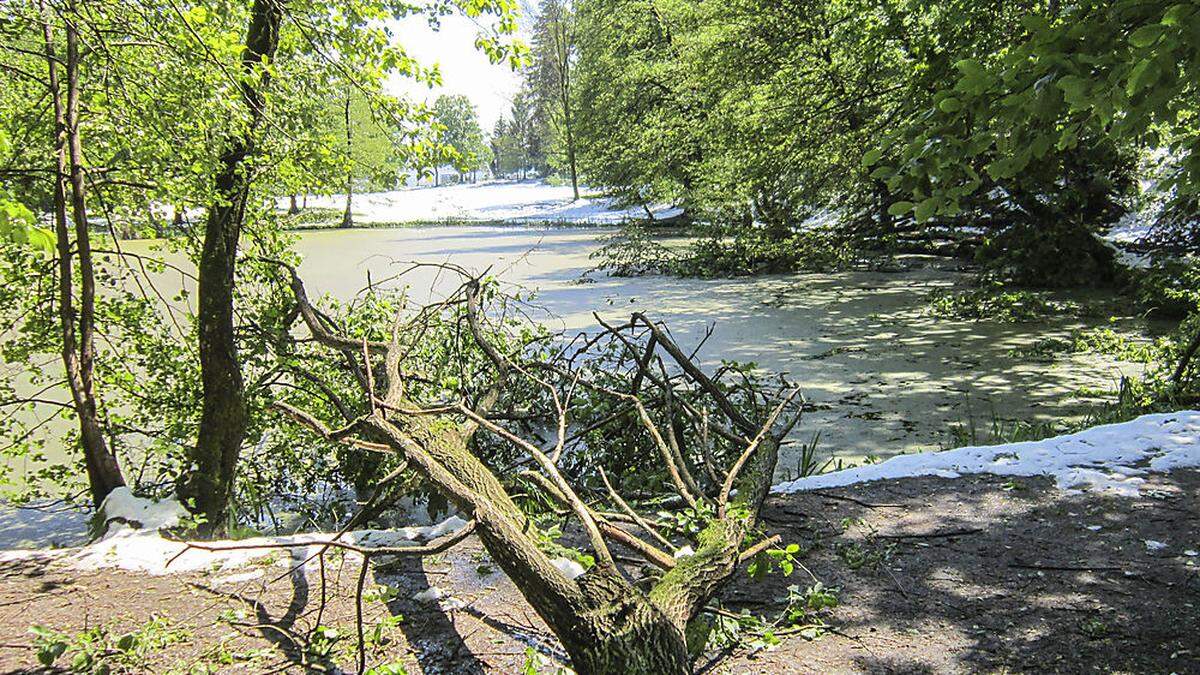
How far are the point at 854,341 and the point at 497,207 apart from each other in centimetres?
3616

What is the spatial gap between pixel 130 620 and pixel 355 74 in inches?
102

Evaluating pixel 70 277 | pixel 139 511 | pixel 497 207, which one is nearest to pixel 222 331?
pixel 70 277

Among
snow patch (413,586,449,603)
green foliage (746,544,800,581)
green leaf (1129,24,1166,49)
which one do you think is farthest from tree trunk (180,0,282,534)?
green leaf (1129,24,1166,49)

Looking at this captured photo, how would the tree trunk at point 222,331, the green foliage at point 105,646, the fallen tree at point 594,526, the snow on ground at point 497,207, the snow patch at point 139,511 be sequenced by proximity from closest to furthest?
the fallen tree at point 594,526 → the green foliage at point 105,646 → the snow patch at point 139,511 → the tree trunk at point 222,331 → the snow on ground at point 497,207

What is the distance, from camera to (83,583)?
8.24 feet

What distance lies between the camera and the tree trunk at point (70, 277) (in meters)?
3.29

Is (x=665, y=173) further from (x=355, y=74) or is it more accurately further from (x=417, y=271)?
(x=355, y=74)

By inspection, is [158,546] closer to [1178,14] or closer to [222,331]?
[222,331]

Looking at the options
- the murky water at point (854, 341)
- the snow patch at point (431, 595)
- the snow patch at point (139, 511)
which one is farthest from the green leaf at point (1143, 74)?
the snow patch at point (139, 511)

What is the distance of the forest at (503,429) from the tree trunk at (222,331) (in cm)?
2

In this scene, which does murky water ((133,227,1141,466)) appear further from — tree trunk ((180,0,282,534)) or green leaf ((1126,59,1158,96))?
green leaf ((1126,59,1158,96))

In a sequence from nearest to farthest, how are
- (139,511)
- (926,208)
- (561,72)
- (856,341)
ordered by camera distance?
(926,208)
(139,511)
(856,341)
(561,72)

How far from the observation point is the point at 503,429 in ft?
9.04

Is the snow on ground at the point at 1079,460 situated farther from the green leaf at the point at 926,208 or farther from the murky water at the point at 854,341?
the green leaf at the point at 926,208
